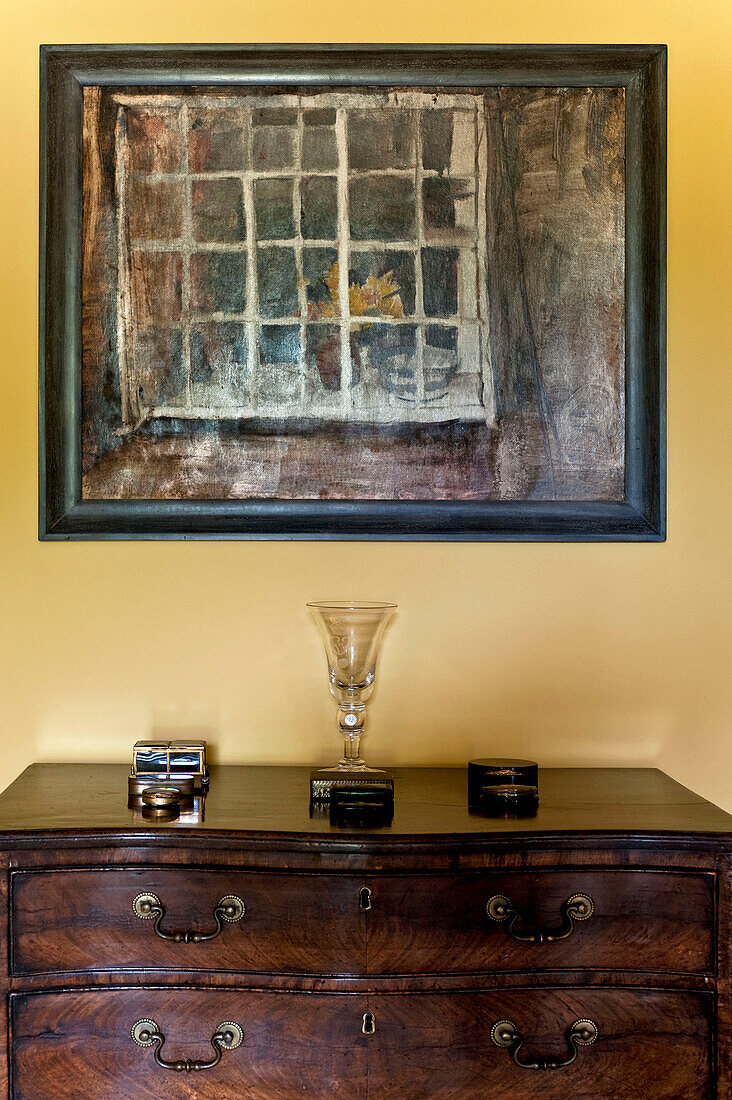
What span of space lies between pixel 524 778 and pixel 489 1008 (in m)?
0.38

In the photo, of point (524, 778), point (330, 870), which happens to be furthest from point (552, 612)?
point (330, 870)

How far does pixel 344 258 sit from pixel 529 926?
1330 millimetres

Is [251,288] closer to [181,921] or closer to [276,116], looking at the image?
[276,116]

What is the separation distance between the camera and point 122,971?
1.51 meters

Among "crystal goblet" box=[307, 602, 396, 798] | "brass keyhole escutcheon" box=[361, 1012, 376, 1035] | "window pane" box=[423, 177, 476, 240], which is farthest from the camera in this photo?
"window pane" box=[423, 177, 476, 240]

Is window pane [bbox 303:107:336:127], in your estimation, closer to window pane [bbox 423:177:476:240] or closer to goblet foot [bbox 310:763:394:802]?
window pane [bbox 423:177:476:240]

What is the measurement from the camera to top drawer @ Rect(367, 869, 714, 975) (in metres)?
1.49

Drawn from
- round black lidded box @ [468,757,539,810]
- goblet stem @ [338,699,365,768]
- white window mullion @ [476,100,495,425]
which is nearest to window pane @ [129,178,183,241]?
white window mullion @ [476,100,495,425]

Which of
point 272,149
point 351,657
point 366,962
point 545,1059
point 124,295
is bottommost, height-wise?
point 545,1059

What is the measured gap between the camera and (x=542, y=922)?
150 cm

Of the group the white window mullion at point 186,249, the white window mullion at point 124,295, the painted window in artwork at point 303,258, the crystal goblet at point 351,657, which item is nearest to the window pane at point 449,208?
the painted window in artwork at point 303,258

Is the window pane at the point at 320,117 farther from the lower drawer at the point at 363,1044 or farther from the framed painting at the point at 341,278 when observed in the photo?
the lower drawer at the point at 363,1044

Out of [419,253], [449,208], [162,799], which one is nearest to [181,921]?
[162,799]

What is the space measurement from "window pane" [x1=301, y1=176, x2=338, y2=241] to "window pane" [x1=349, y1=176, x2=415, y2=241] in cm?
4
